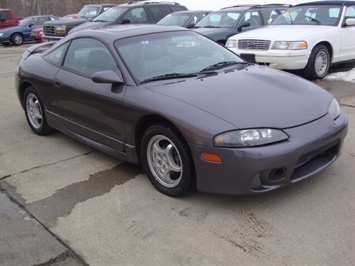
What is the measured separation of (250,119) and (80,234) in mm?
1542

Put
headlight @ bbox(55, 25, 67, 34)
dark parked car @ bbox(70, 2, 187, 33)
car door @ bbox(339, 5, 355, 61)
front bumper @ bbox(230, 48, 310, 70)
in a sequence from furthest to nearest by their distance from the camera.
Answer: headlight @ bbox(55, 25, 67, 34)
dark parked car @ bbox(70, 2, 187, 33)
car door @ bbox(339, 5, 355, 61)
front bumper @ bbox(230, 48, 310, 70)

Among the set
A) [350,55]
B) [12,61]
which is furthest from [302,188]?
[12,61]

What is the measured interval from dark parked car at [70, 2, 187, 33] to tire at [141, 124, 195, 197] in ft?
30.6

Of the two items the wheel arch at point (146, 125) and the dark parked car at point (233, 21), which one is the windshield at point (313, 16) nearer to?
the dark parked car at point (233, 21)

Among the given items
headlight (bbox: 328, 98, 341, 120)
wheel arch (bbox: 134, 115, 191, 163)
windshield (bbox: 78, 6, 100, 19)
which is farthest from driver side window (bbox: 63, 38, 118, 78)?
windshield (bbox: 78, 6, 100, 19)

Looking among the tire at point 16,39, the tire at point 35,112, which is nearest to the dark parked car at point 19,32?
the tire at point 16,39

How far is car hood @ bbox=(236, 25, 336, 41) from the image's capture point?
24.1ft

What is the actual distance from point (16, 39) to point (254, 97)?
19.0 metres

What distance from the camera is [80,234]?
116 inches

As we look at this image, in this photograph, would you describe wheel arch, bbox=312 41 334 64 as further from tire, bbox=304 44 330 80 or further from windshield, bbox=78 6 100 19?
windshield, bbox=78 6 100 19

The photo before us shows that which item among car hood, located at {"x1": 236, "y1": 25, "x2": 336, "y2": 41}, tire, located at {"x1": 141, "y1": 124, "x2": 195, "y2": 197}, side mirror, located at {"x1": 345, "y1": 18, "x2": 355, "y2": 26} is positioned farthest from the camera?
side mirror, located at {"x1": 345, "y1": 18, "x2": 355, "y2": 26}

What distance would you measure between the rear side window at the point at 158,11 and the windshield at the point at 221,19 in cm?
315

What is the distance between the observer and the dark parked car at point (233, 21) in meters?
9.48

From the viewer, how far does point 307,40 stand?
7254 mm
